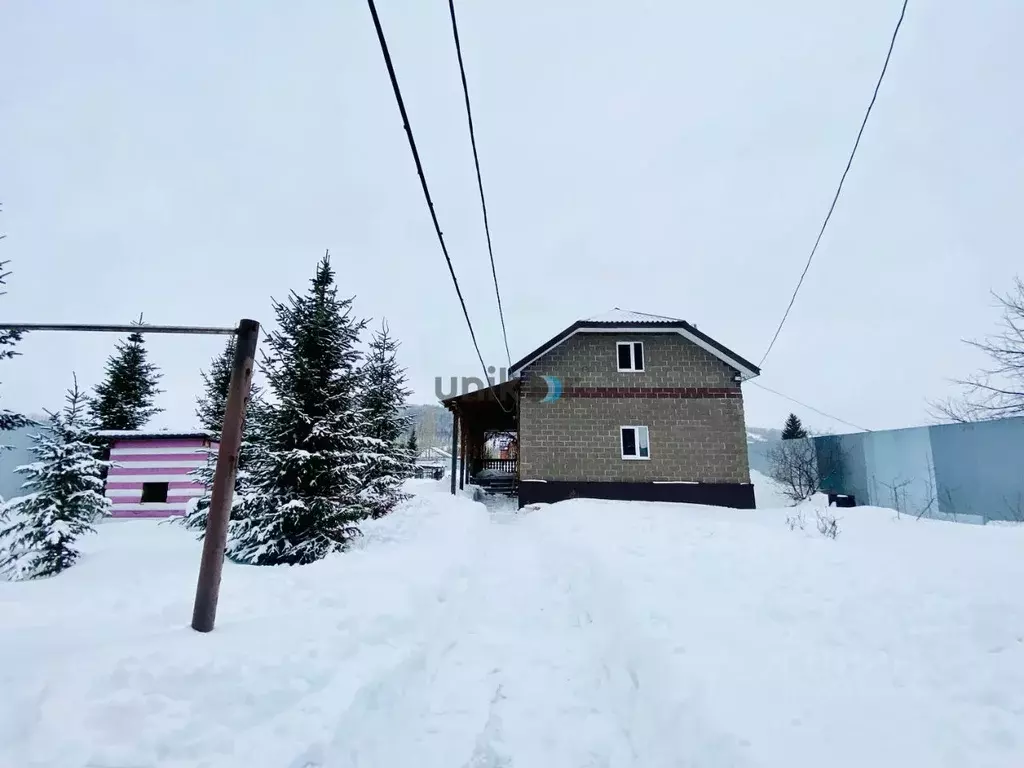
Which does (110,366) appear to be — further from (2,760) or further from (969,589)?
(969,589)

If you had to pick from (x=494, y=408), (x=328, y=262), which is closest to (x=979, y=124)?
(x=328, y=262)

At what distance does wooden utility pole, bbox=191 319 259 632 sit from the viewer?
3.30 meters

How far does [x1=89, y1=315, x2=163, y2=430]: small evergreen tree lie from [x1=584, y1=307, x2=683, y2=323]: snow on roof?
19.1 metres

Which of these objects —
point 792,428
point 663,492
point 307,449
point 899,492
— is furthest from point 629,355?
point 792,428

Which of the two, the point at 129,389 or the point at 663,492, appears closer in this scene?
the point at 663,492

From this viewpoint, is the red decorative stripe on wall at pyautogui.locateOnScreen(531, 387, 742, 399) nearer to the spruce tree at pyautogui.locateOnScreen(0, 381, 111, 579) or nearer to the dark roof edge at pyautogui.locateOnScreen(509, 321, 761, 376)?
the dark roof edge at pyautogui.locateOnScreen(509, 321, 761, 376)

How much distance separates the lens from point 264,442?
709cm

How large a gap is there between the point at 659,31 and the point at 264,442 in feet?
28.0

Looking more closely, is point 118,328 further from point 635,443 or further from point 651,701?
point 635,443

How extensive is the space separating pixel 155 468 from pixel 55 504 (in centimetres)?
737

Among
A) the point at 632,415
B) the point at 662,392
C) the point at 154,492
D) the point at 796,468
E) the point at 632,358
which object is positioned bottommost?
the point at 154,492

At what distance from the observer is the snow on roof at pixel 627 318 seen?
1560 cm

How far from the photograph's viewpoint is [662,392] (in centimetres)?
1526

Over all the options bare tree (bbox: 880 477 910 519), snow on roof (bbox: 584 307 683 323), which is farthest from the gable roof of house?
bare tree (bbox: 880 477 910 519)
